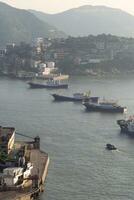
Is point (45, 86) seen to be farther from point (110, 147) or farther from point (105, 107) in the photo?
point (110, 147)

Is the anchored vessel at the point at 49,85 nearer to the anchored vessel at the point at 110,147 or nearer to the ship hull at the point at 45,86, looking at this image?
the ship hull at the point at 45,86

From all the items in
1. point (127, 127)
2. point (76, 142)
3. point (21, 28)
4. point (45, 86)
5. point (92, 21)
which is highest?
point (92, 21)

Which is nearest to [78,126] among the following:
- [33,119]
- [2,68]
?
[33,119]

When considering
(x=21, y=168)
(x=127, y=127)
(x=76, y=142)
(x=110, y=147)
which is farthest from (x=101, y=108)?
(x=21, y=168)

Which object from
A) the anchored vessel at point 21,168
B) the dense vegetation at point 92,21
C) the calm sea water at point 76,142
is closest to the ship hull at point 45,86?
the calm sea water at point 76,142

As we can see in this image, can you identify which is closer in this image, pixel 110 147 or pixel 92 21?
pixel 110 147

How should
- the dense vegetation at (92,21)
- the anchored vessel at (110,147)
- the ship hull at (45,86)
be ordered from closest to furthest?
1. the anchored vessel at (110,147)
2. the ship hull at (45,86)
3. the dense vegetation at (92,21)

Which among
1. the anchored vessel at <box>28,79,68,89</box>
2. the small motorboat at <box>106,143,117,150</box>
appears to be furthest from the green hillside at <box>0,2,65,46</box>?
the small motorboat at <box>106,143,117,150</box>

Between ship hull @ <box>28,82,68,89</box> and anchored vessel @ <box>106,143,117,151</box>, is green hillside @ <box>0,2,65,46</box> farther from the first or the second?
anchored vessel @ <box>106,143,117,151</box>

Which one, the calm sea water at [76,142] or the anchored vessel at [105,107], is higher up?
the anchored vessel at [105,107]
